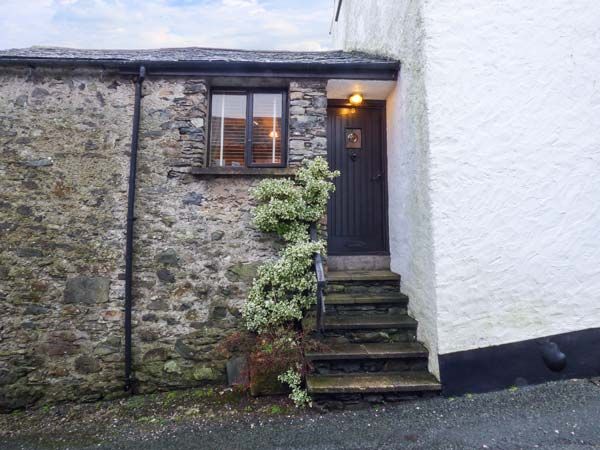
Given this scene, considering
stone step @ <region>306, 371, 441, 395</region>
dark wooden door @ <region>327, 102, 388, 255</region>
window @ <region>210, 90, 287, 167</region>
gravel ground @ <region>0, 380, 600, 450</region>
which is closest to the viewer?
gravel ground @ <region>0, 380, 600, 450</region>

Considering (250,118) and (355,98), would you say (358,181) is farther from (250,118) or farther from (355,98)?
(250,118)

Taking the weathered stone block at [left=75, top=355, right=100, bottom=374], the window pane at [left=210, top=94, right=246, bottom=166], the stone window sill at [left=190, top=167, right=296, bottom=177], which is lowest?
the weathered stone block at [left=75, top=355, right=100, bottom=374]

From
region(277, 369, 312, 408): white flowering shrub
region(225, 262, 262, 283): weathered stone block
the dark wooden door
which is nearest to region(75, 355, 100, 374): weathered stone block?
region(225, 262, 262, 283): weathered stone block

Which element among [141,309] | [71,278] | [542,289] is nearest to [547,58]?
[542,289]

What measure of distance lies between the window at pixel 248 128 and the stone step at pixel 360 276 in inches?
67.3

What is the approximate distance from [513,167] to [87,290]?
513cm

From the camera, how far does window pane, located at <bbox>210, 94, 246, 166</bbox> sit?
423cm

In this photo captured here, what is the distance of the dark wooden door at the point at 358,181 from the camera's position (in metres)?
4.89

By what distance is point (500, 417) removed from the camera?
280 centimetres

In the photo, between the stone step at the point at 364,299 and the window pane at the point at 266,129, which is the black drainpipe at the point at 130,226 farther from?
the stone step at the point at 364,299

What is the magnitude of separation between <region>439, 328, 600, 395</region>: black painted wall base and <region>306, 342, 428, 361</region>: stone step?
0.31 m

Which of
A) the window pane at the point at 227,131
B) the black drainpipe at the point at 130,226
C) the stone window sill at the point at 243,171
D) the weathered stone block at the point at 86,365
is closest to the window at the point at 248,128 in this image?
the window pane at the point at 227,131

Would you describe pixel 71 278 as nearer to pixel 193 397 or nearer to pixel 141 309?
pixel 141 309

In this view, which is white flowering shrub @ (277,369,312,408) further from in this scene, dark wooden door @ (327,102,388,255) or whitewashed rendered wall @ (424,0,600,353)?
dark wooden door @ (327,102,388,255)
